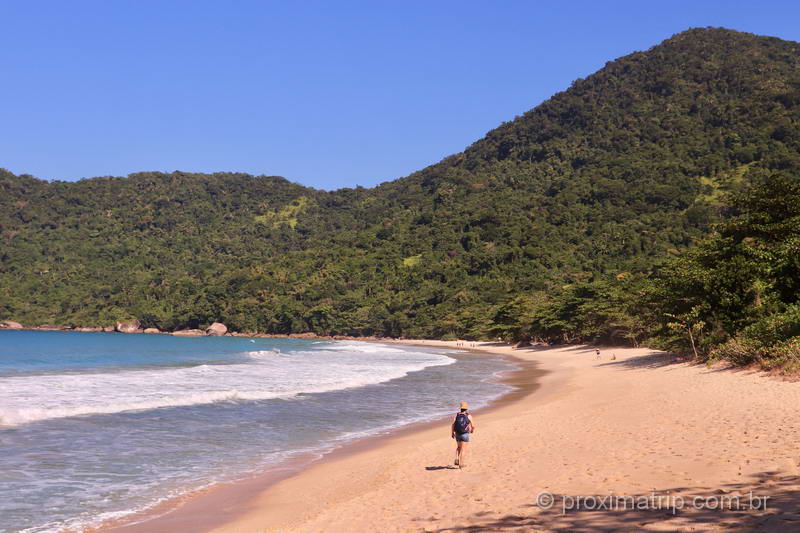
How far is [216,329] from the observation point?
17688 centimetres

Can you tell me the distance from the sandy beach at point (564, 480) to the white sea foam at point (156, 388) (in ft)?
41.5

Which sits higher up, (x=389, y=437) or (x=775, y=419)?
(x=775, y=419)

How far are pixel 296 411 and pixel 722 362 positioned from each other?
22080mm

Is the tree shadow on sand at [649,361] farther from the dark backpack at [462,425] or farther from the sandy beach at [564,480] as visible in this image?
the dark backpack at [462,425]

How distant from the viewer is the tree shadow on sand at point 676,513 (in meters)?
7.63

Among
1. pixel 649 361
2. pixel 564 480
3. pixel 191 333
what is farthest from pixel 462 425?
pixel 191 333

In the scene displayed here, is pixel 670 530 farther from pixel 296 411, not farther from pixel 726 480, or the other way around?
pixel 296 411

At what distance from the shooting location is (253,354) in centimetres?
7206

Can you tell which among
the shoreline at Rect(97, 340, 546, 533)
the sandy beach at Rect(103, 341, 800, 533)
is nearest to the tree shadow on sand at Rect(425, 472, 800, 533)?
the sandy beach at Rect(103, 341, 800, 533)

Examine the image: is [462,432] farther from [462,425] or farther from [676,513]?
[676,513]

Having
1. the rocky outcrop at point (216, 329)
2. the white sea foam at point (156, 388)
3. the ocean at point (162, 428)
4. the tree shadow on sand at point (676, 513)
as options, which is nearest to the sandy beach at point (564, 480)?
the tree shadow on sand at point (676, 513)

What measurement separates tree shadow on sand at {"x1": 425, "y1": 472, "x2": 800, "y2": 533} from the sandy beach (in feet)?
0.08

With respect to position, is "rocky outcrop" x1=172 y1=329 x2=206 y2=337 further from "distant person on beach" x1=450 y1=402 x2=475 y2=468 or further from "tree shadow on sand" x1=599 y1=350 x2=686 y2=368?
"distant person on beach" x1=450 y1=402 x2=475 y2=468

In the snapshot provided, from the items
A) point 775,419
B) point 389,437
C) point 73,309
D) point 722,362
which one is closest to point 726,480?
point 775,419
